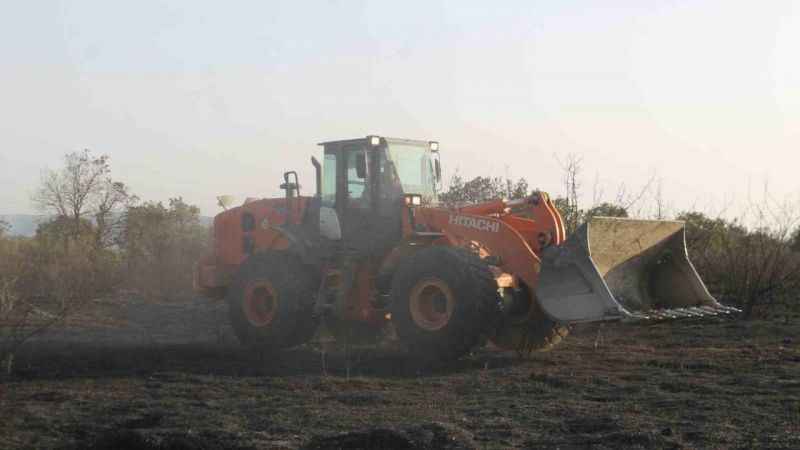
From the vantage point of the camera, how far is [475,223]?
39.0 feet

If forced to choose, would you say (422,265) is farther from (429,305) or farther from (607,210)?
(607,210)

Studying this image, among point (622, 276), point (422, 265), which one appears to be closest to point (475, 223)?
point (422, 265)

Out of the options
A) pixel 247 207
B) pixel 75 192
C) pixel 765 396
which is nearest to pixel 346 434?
pixel 765 396

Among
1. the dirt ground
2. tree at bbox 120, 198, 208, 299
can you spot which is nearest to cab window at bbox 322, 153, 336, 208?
the dirt ground

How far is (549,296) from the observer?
11.0 m

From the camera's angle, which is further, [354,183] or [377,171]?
[354,183]

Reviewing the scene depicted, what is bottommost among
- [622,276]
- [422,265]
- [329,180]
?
[622,276]

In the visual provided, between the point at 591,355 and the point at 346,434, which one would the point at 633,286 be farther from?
the point at 346,434

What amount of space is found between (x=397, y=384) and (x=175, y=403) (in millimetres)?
2258

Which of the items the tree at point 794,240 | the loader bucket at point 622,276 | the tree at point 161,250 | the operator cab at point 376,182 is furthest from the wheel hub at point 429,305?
the tree at point 161,250

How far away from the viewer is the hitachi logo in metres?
11.7

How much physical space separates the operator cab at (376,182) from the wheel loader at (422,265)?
0.02 meters

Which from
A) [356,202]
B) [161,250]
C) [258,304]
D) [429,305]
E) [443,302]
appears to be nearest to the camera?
[443,302]

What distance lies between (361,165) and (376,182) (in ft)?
1.23
